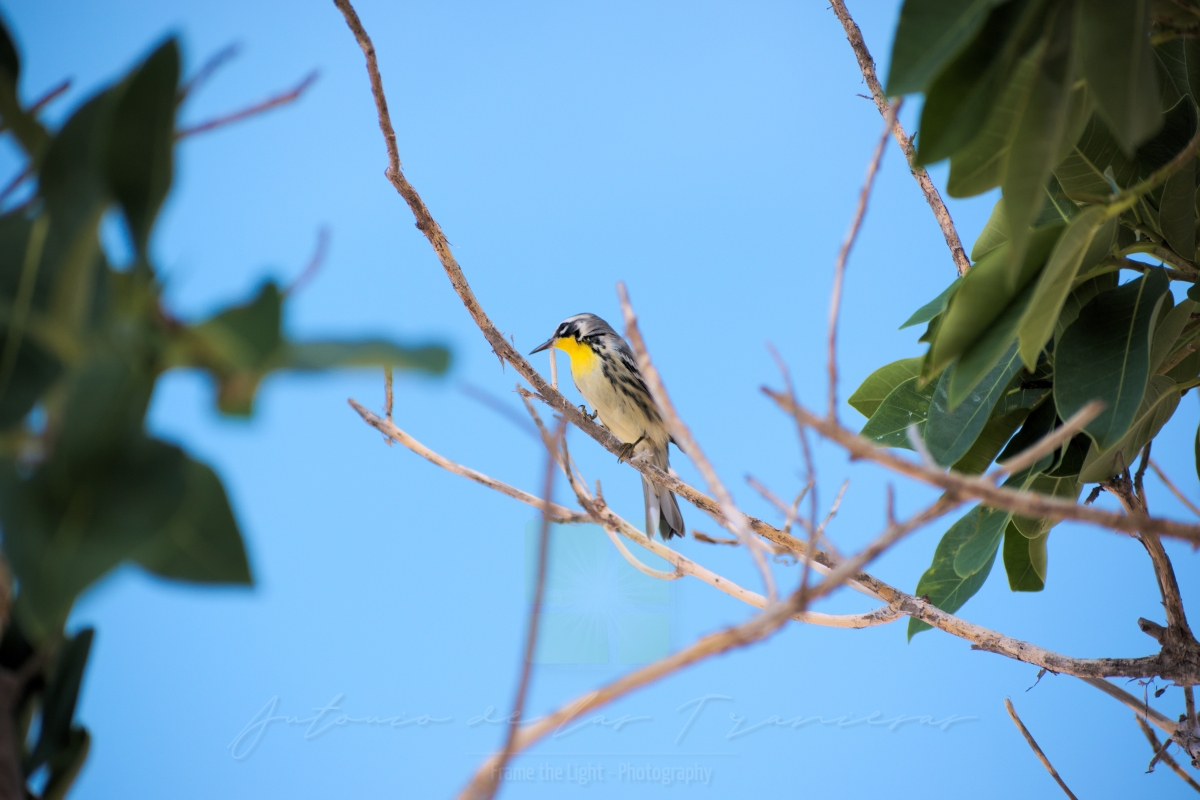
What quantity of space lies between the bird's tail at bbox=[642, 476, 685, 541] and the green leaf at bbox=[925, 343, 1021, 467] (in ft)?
4.73

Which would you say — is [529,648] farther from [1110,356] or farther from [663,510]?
[663,510]

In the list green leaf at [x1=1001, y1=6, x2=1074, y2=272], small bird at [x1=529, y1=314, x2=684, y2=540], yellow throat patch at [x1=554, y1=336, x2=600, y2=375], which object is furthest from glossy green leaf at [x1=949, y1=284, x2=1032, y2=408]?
yellow throat patch at [x1=554, y1=336, x2=600, y2=375]

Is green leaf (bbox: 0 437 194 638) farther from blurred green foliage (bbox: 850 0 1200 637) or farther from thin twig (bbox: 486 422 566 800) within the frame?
blurred green foliage (bbox: 850 0 1200 637)

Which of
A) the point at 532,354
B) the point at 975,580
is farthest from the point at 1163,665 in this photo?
the point at 532,354

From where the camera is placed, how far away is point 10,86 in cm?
32

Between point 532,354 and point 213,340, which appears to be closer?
point 213,340

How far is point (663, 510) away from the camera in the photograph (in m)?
2.26

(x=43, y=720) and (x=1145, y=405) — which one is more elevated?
(x=1145, y=405)

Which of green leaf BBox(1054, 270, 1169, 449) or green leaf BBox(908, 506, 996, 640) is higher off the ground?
green leaf BBox(1054, 270, 1169, 449)

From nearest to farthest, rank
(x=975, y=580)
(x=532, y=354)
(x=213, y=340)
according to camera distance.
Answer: (x=213, y=340) → (x=975, y=580) → (x=532, y=354)

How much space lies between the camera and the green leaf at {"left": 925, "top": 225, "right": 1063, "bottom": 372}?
1.83 feet

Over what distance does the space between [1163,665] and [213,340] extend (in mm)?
892

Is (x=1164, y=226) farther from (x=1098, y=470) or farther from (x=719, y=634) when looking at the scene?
(x=719, y=634)

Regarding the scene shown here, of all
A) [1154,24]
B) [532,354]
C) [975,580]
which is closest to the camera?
[1154,24]
